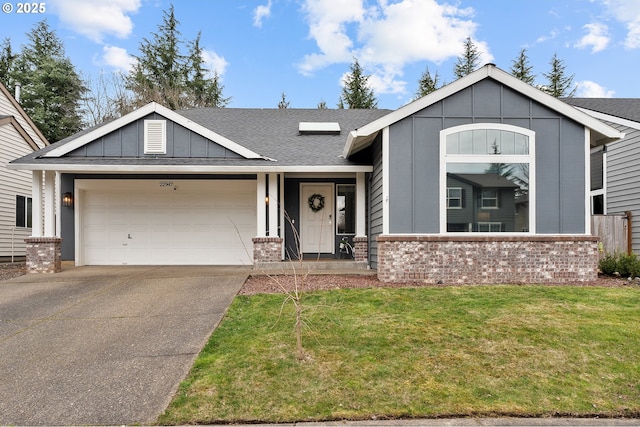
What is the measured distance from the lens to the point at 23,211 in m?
13.7

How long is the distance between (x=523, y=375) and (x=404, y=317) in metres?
1.80

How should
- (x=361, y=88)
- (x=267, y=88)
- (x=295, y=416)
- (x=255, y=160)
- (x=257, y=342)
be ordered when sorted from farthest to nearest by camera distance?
(x=267, y=88) < (x=361, y=88) < (x=255, y=160) < (x=257, y=342) < (x=295, y=416)

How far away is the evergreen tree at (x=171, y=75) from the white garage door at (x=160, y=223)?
16275mm

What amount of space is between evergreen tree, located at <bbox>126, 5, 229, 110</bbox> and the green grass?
23838 millimetres

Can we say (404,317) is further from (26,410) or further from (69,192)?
(69,192)

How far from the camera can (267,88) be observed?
95.5 feet

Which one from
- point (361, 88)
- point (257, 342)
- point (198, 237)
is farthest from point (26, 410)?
point (361, 88)

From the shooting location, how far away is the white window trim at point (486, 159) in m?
7.71

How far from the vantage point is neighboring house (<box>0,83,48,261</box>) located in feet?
41.5

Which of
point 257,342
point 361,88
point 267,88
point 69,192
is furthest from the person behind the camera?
point 267,88

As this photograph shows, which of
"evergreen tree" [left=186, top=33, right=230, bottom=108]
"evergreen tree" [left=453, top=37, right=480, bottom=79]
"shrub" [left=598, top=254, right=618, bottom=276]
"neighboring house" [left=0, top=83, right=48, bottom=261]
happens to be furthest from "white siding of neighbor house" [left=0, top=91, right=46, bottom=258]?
"evergreen tree" [left=453, top=37, right=480, bottom=79]

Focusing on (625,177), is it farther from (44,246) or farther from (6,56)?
(6,56)

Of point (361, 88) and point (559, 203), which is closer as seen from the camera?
point (559, 203)

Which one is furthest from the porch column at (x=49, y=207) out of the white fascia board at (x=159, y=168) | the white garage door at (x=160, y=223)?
the white garage door at (x=160, y=223)
